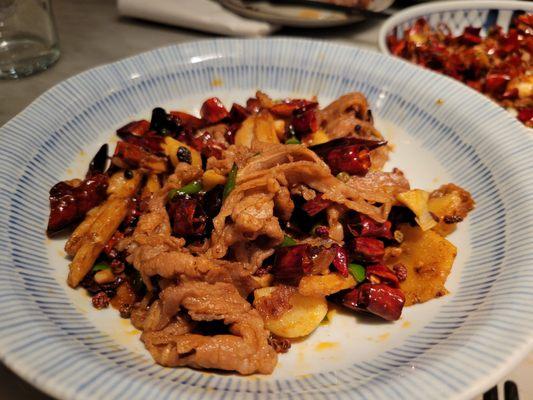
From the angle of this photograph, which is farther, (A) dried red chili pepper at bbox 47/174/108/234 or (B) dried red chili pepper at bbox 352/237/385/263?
(A) dried red chili pepper at bbox 47/174/108/234

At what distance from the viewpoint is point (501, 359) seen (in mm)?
1570

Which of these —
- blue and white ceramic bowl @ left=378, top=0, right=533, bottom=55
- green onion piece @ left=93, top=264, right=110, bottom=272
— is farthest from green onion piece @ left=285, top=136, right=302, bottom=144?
blue and white ceramic bowl @ left=378, top=0, right=533, bottom=55

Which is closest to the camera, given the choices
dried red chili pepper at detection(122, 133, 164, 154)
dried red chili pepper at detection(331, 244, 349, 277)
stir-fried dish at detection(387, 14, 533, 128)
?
dried red chili pepper at detection(331, 244, 349, 277)

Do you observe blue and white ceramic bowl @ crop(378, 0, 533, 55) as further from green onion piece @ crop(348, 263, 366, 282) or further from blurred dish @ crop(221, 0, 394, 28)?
green onion piece @ crop(348, 263, 366, 282)

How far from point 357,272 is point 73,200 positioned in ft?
4.55

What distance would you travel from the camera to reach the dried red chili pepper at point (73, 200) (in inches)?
88.0

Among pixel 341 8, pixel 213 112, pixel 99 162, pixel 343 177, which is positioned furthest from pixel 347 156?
pixel 341 8

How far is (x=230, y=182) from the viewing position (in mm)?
2150

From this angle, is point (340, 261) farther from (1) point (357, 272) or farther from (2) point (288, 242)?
(2) point (288, 242)

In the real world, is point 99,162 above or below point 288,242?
below

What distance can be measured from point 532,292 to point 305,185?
1029 millimetres

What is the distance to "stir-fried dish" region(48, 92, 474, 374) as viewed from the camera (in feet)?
6.17

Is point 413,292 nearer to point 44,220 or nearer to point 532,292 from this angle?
point 532,292

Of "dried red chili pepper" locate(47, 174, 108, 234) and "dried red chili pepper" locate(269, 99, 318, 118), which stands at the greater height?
Answer: "dried red chili pepper" locate(269, 99, 318, 118)
